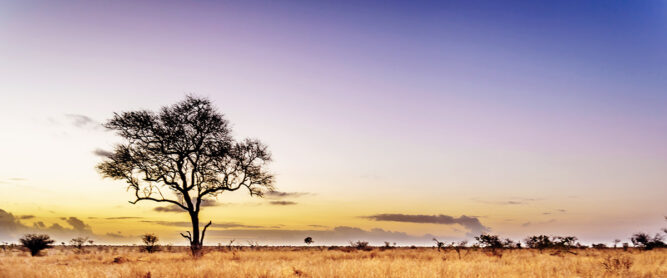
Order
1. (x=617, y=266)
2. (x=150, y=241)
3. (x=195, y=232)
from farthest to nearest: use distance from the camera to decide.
A: (x=150, y=241)
(x=195, y=232)
(x=617, y=266)

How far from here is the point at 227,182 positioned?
80.8 feet

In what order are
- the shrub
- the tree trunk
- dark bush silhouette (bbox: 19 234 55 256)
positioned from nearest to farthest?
the shrub < the tree trunk < dark bush silhouette (bbox: 19 234 55 256)

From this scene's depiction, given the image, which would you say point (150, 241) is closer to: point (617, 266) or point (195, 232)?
point (195, 232)

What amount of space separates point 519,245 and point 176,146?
33.4 metres

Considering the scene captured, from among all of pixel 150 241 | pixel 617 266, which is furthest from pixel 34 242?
pixel 617 266

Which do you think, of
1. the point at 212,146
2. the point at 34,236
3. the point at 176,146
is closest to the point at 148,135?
the point at 176,146

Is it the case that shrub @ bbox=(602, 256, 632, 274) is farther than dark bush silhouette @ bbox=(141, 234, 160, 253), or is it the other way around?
dark bush silhouette @ bbox=(141, 234, 160, 253)

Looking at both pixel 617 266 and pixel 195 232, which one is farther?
pixel 195 232

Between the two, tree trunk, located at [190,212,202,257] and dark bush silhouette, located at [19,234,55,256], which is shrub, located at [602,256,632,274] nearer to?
tree trunk, located at [190,212,202,257]

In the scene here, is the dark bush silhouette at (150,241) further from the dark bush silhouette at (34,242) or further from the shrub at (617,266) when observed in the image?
the shrub at (617,266)

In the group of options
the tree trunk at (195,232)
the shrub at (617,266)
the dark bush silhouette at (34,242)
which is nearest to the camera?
the shrub at (617,266)

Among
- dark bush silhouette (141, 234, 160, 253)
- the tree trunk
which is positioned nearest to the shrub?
the tree trunk

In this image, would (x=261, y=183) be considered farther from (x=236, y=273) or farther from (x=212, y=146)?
(x=236, y=273)

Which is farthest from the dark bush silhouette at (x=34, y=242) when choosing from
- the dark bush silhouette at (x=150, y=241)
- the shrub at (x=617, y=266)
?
the shrub at (x=617, y=266)
